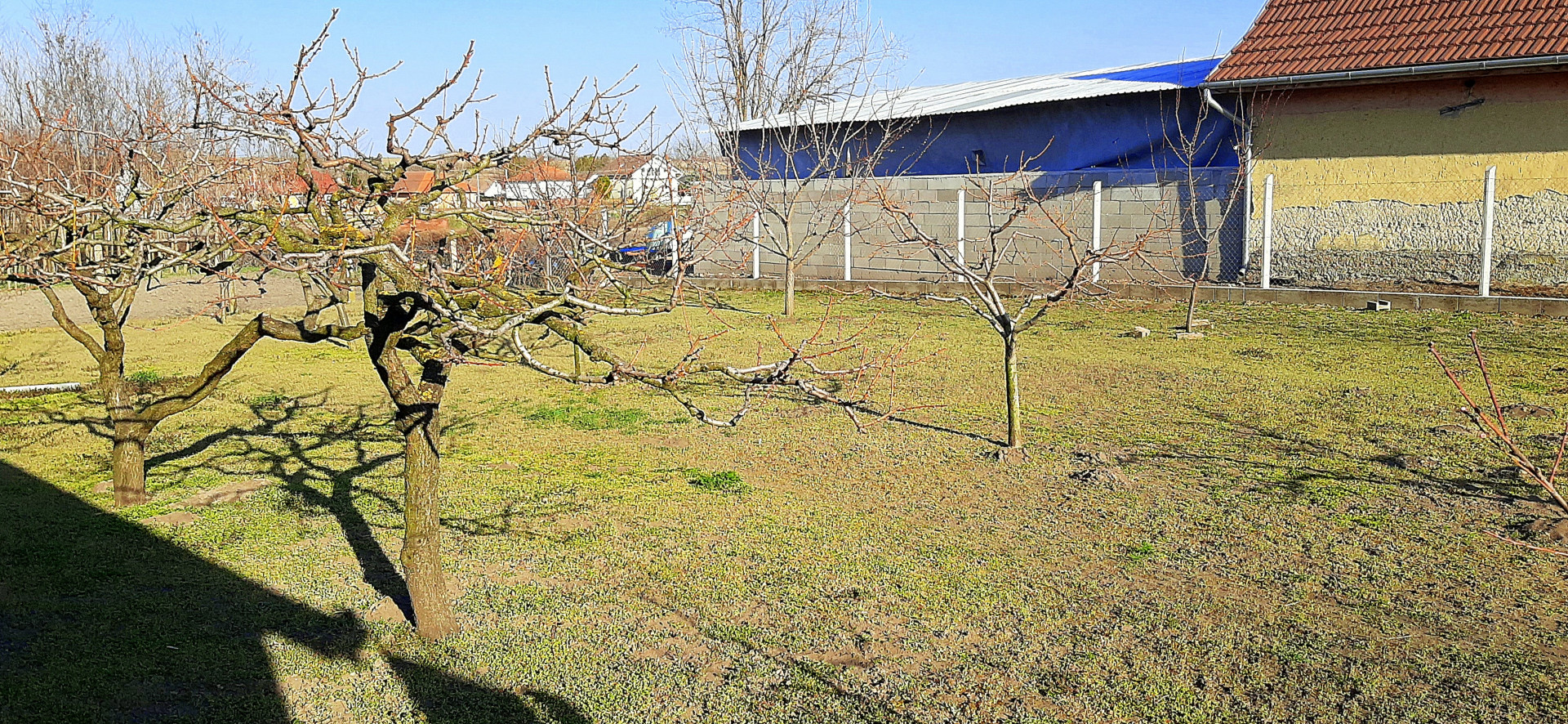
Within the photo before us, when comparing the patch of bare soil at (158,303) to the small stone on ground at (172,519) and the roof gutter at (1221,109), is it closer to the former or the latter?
the small stone on ground at (172,519)

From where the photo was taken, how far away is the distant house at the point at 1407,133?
12477 mm

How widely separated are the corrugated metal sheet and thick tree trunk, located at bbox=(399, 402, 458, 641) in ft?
38.8

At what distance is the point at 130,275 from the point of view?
468cm

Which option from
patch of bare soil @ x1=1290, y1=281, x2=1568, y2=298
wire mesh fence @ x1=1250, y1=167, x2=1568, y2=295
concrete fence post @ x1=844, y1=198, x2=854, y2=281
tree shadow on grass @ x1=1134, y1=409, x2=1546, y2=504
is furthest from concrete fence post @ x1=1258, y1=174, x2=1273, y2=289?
tree shadow on grass @ x1=1134, y1=409, x2=1546, y2=504

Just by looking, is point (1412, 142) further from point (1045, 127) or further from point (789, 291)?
point (789, 291)

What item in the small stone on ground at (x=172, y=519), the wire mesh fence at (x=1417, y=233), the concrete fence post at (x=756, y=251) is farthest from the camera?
the concrete fence post at (x=756, y=251)

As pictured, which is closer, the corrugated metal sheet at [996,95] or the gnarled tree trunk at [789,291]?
the gnarled tree trunk at [789,291]

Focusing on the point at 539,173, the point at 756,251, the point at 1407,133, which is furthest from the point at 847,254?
the point at 1407,133

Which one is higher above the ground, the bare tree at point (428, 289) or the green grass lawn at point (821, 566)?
the bare tree at point (428, 289)

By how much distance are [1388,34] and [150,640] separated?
13.6 meters

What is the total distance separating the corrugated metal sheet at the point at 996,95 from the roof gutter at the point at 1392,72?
235 cm

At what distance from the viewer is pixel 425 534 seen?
168 inches

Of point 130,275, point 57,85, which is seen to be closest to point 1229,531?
point 130,275

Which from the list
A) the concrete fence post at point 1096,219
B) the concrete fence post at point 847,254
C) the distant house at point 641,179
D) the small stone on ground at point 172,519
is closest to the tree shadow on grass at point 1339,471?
the distant house at point 641,179
